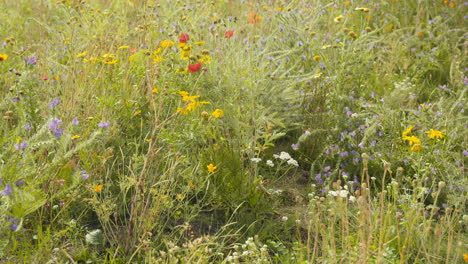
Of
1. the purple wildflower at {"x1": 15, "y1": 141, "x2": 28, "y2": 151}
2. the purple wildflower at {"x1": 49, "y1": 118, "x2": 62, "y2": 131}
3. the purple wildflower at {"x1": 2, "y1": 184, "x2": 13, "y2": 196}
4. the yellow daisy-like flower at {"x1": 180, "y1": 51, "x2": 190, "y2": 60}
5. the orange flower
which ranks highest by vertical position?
the orange flower

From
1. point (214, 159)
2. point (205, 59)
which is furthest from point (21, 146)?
point (205, 59)

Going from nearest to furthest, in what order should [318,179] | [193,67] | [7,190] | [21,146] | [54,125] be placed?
[7,190] < [21,146] < [54,125] < [193,67] < [318,179]

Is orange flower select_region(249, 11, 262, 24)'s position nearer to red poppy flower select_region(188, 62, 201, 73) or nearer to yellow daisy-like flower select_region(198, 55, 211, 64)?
yellow daisy-like flower select_region(198, 55, 211, 64)

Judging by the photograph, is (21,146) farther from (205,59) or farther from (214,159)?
(205,59)

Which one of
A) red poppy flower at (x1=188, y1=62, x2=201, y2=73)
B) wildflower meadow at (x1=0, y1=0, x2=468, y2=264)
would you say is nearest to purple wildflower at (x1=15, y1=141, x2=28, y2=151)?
wildflower meadow at (x1=0, y1=0, x2=468, y2=264)

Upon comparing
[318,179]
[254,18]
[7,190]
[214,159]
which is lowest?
[318,179]

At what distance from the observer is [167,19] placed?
12.0 feet

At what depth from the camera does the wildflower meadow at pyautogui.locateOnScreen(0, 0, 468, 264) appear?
2162 millimetres

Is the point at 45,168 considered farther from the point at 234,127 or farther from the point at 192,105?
the point at 234,127

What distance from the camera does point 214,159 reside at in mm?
2799

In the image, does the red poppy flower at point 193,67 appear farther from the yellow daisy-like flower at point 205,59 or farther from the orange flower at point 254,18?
the orange flower at point 254,18

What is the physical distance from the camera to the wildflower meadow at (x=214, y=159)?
85.1 inches

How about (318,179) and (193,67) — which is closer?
(193,67)

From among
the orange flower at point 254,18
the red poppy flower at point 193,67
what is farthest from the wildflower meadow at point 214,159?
the orange flower at point 254,18
